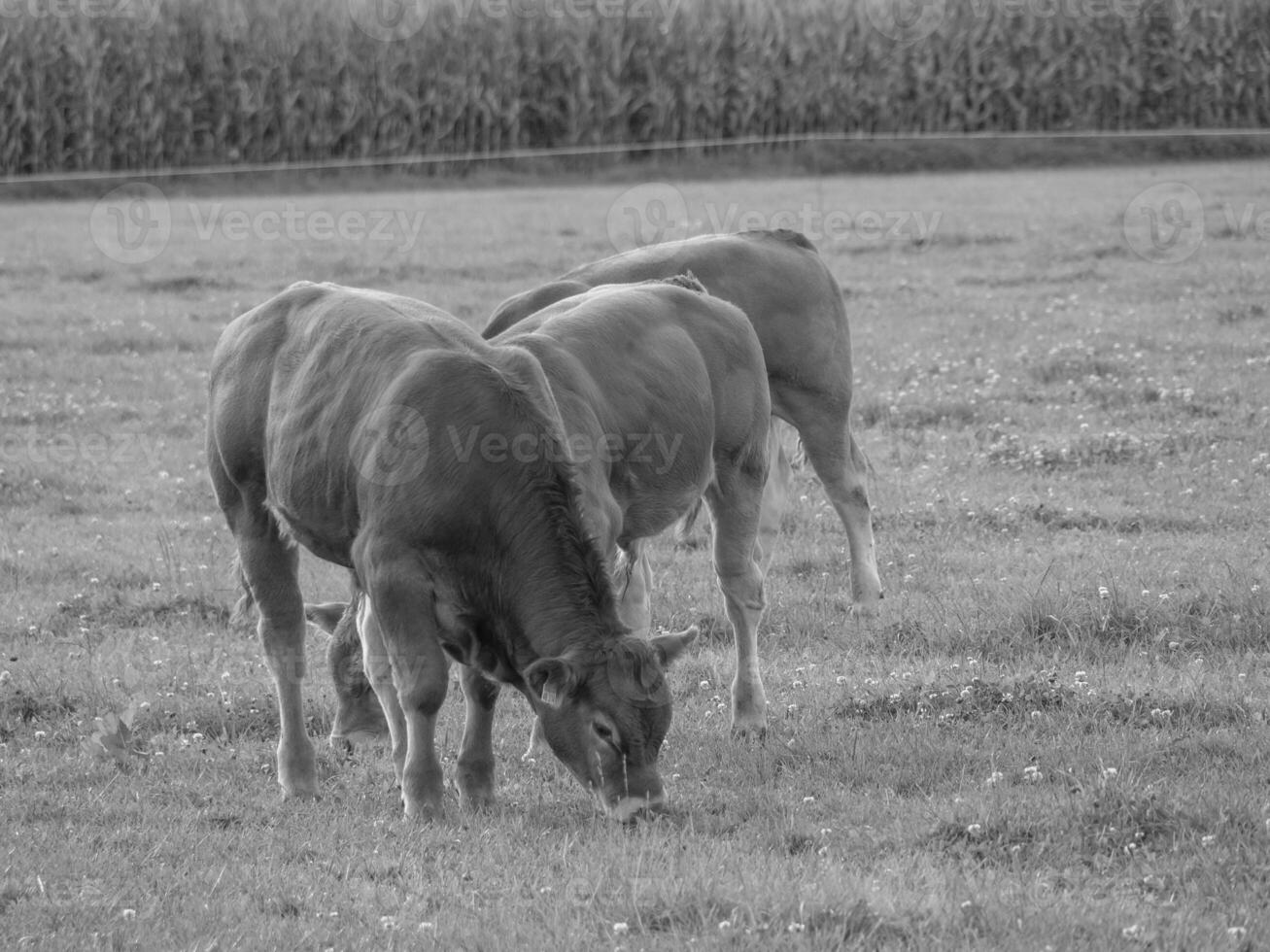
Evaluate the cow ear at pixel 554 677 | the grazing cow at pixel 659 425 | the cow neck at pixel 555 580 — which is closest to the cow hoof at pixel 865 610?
the grazing cow at pixel 659 425

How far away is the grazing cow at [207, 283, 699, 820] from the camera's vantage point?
5.22 meters

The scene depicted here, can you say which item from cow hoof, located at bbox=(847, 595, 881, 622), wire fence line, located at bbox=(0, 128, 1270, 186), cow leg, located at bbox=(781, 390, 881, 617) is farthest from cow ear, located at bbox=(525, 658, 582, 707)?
wire fence line, located at bbox=(0, 128, 1270, 186)

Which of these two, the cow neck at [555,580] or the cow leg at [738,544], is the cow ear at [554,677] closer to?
the cow neck at [555,580]

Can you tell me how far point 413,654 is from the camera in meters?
5.46

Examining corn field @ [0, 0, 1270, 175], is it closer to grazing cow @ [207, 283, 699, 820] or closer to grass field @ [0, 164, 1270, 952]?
grass field @ [0, 164, 1270, 952]

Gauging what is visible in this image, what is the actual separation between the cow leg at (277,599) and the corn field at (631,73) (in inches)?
900

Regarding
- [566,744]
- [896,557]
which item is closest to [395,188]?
[896,557]

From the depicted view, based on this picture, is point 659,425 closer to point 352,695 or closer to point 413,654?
point 413,654

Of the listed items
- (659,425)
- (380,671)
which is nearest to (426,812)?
(380,671)

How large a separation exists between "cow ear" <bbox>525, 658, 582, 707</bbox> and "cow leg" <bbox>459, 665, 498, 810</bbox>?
647mm

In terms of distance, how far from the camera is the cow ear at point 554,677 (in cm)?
506

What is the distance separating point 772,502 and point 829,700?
245cm

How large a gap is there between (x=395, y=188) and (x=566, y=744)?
2137 centimetres

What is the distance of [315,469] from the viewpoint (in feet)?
18.9
